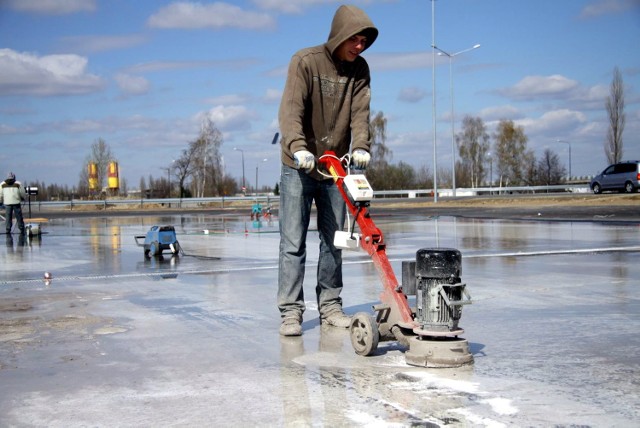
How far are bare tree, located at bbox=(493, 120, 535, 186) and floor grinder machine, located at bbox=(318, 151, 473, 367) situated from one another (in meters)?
101

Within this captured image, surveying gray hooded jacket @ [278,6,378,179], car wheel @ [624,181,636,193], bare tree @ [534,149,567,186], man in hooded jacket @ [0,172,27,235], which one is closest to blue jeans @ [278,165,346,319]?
gray hooded jacket @ [278,6,378,179]

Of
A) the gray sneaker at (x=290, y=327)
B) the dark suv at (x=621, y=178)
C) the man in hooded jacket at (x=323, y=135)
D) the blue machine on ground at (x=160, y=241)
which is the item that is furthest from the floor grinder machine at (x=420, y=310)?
the dark suv at (x=621, y=178)

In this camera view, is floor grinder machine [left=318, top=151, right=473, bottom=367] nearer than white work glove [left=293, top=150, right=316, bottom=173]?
Yes

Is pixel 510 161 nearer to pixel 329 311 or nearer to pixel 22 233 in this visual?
pixel 22 233

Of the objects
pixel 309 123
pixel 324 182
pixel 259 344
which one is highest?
pixel 309 123

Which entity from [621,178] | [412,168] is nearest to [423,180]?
[412,168]

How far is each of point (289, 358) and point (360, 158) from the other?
152 centimetres

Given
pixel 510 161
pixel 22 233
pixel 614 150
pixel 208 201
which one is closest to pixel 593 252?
pixel 22 233

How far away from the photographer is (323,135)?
5.54 m

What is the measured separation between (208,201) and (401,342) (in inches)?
2398

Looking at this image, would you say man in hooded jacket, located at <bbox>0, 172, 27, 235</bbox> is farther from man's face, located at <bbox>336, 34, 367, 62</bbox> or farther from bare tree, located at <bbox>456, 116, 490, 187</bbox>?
bare tree, located at <bbox>456, 116, 490, 187</bbox>

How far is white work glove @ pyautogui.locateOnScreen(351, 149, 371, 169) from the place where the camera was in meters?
5.11

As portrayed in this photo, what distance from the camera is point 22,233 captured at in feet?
61.0

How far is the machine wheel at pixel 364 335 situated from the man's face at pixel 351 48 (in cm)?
199
